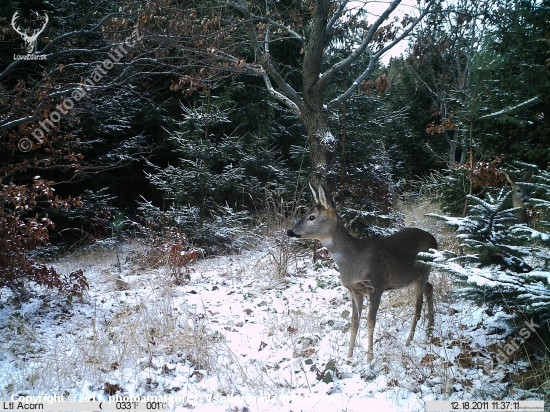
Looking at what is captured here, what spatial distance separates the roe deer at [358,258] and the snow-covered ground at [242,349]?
463 mm

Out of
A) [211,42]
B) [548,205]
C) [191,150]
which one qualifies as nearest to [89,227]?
[191,150]

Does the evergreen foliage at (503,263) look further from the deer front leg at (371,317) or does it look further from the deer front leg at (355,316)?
the deer front leg at (355,316)

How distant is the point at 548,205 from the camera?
3.59m

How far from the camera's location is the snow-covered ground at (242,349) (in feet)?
12.9

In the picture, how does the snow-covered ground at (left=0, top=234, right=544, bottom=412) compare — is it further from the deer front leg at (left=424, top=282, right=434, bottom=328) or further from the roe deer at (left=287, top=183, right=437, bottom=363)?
the roe deer at (left=287, top=183, right=437, bottom=363)

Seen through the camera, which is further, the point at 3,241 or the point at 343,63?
the point at 343,63

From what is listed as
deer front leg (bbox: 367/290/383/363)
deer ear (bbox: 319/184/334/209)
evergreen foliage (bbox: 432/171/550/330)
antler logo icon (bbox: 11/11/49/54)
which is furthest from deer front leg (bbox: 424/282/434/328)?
antler logo icon (bbox: 11/11/49/54)

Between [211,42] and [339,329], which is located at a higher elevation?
[211,42]

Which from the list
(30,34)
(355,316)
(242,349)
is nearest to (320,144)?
(355,316)

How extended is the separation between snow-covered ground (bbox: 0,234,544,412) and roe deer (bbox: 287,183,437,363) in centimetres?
46

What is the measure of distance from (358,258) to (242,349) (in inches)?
65.8

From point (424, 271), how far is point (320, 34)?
4.62 m

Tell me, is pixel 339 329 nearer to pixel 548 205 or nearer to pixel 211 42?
pixel 548 205

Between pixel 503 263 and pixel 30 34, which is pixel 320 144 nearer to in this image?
pixel 503 263
